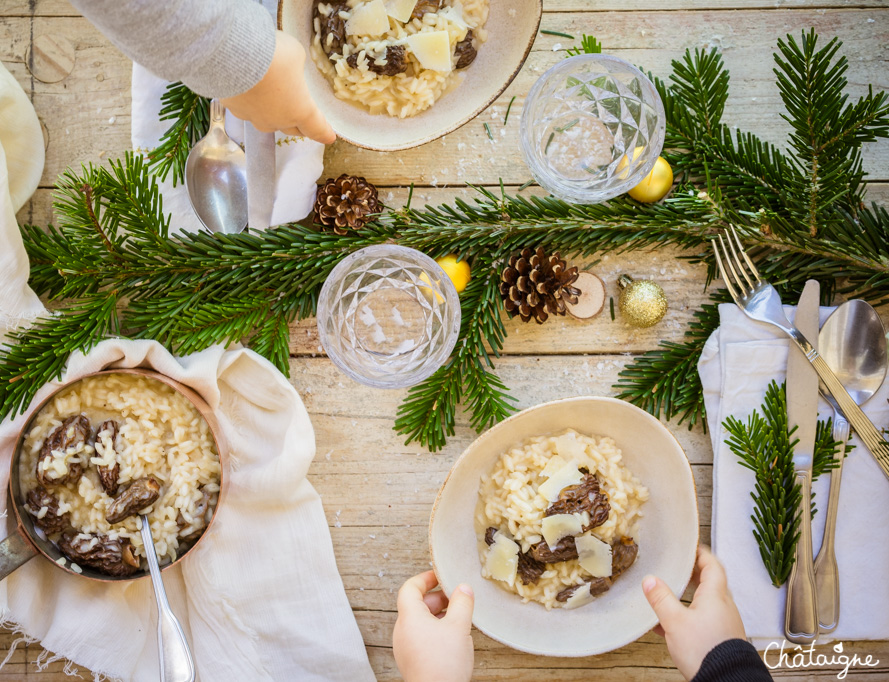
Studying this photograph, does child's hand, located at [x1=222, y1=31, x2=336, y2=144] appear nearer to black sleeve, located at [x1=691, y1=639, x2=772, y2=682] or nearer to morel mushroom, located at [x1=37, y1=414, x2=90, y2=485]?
morel mushroom, located at [x1=37, y1=414, x2=90, y2=485]

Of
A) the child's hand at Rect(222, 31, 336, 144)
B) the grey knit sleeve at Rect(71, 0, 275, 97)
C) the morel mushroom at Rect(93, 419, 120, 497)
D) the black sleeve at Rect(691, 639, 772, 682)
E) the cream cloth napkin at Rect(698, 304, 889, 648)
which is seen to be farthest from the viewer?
the cream cloth napkin at Rect(698, 304, 889, 648)

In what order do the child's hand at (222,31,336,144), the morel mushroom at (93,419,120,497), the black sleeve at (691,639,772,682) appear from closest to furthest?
1. the child's hand at (222,31,336,144)
2. the black sleeve at (691,639,772,682)
3. the morel mushroom at (93,419,120,497)

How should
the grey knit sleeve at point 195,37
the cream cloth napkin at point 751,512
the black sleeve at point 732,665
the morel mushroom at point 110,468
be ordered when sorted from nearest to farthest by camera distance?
the grey knit sleeve at point 195,37, the black sleeve at point 732,665, the morel mushroom at point 110,468, the cream cloth napkin at point 751,512

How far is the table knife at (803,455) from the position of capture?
3.89 feet

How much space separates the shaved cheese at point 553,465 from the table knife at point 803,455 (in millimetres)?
436

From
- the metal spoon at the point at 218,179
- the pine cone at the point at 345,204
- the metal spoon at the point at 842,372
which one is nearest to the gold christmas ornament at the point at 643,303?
the metal spoon at the point at 842,372

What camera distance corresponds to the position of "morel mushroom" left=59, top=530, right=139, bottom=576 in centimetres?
115

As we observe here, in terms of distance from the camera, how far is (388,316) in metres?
1.25

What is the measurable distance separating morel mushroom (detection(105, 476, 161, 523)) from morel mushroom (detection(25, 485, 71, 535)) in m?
0.09

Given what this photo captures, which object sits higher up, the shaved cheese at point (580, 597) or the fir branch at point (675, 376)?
the fir branch at point (675, 376)

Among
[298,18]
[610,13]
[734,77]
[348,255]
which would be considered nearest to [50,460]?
[348,255]

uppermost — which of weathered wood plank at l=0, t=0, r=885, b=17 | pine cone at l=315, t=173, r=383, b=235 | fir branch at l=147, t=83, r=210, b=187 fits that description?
weathered wood plank at l=0, t=0, r=885, b=17

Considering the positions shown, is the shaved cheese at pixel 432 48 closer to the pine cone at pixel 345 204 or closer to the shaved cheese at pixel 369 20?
the shaved cheese at pixel 369 20

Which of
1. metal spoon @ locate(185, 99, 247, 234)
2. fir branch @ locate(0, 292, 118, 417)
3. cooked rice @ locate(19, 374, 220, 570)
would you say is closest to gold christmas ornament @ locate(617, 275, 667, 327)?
metal spoon @ locate(185, 99, 247, 234)
